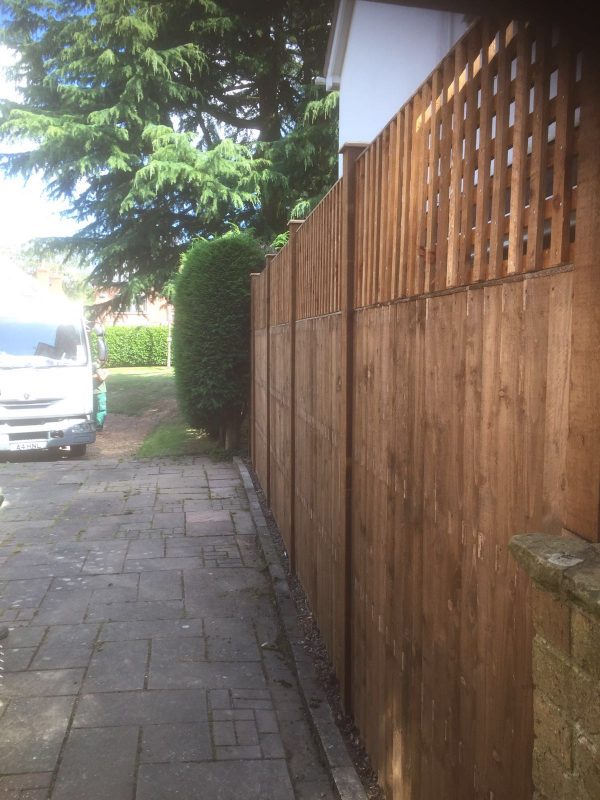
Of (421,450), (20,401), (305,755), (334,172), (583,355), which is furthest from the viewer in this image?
(334,172)

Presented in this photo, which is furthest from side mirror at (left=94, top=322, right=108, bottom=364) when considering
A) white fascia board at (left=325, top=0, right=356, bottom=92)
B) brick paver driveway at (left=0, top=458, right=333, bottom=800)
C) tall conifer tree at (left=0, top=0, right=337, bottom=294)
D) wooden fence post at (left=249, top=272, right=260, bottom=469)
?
white fascia board at (left=325, top=0, right=356, bottom=92)

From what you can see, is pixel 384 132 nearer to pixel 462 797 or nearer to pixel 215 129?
pixel 462 797

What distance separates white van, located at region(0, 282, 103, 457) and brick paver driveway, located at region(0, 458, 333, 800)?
3.48m

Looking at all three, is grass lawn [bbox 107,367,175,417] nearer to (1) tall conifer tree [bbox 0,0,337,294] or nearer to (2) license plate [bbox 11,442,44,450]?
(1) tall conifer tree [bbox 0,0,337,294]

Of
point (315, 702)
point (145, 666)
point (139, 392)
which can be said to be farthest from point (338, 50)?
point (315, 702)

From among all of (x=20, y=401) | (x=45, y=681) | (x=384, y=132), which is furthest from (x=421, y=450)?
(x=20, y=401)

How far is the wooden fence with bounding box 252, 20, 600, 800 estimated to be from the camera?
135 centimetres

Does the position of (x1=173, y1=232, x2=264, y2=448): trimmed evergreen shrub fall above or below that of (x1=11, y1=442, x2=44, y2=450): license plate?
above

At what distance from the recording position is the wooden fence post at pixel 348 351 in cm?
322

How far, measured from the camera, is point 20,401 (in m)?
10.6

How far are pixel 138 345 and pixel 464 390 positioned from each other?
27.9 m

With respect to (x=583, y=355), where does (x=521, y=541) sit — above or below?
below

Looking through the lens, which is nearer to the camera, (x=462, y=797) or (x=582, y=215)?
(x=582, y=215)

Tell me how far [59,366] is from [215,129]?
30.5 feet
